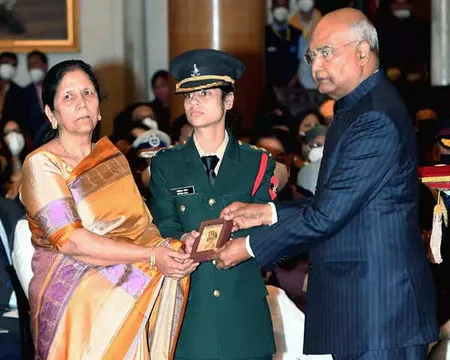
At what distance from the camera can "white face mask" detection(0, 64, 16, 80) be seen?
43.7ft

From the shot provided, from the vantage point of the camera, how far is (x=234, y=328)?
15.7ft

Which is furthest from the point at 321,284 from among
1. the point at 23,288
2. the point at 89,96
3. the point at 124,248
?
the point at 23,288

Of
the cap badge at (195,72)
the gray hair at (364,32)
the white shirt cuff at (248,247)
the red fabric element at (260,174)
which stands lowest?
the white shirt cuff at (248,247)

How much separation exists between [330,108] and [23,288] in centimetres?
626

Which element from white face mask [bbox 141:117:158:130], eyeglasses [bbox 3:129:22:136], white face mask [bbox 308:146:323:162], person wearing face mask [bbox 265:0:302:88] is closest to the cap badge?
white face mask [bbox 308:146:323:162]

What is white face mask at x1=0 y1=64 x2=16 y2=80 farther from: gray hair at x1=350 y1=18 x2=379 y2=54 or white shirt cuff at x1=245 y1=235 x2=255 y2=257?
gray hair at x1=350 y1=18 x2=379 y2=54

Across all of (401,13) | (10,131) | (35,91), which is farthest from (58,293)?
(401,13)

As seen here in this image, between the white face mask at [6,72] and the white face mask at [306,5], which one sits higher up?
the white face mask at [306,5]

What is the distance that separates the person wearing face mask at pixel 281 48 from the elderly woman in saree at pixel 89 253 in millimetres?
10267

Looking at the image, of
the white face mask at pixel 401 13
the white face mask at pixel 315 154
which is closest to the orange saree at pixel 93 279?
the white face mask at pixel 315 154

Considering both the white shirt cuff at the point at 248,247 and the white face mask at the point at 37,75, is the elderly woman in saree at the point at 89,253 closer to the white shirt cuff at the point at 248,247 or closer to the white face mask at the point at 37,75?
the white shirt cuff at the point at 248,247

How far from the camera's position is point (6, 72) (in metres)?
13.3

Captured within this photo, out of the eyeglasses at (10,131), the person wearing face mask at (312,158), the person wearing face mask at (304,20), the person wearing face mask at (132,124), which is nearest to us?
the person wearing face mask at (312,158)

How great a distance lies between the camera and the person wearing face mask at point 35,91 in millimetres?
12922
